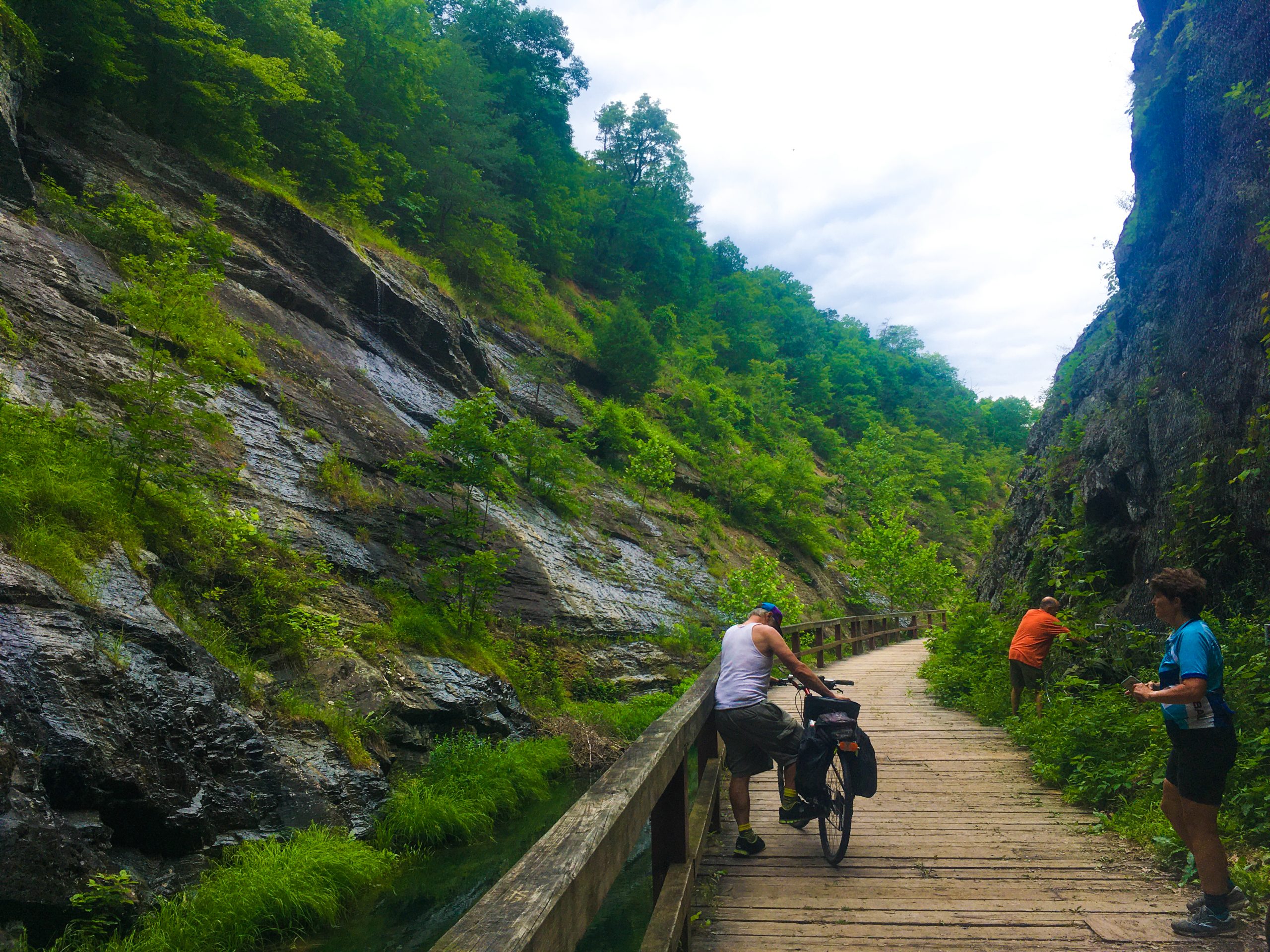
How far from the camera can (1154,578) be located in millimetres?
3793

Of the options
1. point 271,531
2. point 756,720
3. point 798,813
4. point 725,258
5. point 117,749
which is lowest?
point 117,749

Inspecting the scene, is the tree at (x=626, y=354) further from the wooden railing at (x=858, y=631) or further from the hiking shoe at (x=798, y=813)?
the hiking shoe at (x=798, y=813)

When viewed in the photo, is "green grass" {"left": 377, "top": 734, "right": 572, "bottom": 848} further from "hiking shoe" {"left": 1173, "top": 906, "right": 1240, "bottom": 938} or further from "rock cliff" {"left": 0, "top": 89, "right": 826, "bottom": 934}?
"hiking shoe" {"left": 1173, "top": 906, "right": 1240, "bottom": 938}

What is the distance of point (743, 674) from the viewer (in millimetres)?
4988

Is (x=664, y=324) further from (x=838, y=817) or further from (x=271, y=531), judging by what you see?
(x=838, y=817)

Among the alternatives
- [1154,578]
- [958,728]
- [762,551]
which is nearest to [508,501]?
[958,728]

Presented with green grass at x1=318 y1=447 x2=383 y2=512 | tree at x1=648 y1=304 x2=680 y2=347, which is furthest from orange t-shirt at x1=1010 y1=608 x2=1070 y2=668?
tree at x1=648 y1=304 x2=680 y2=347

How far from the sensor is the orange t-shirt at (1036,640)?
8172mm

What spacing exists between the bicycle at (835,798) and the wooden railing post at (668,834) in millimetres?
1249

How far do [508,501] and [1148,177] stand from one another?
40.4 feet

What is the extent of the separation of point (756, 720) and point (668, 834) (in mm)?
1438

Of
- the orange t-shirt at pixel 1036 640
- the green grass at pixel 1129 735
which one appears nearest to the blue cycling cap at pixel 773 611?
the green grass at pixel 1129 735

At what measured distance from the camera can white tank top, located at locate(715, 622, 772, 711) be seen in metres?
4.92

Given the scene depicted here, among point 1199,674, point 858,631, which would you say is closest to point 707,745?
point 1199,674
